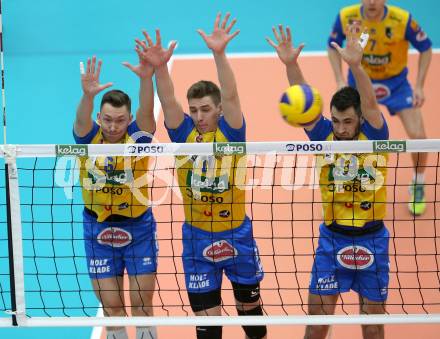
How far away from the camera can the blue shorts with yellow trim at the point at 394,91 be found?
9.88 meters

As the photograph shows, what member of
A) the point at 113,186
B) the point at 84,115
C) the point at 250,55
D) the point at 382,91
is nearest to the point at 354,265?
the point at 113,186

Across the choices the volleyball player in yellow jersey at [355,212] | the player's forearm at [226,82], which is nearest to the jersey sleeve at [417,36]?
the volleyball player in yellow jersey at [355,212]

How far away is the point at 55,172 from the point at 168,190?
1.41 meters

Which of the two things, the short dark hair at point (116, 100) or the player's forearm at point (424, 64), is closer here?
the short dark hair at point (116, 100)

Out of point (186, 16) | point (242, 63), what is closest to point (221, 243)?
point (242, 63)

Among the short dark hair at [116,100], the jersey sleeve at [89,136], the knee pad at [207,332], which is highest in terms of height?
the short dark hair at [116,100]

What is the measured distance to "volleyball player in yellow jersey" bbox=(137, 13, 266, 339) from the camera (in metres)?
6.32

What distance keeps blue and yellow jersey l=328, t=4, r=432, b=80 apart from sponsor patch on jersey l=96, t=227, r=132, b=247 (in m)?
4.28

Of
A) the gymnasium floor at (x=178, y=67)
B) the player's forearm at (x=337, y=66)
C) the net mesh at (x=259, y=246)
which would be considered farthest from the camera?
the player's forearm at (x=337, y=66)

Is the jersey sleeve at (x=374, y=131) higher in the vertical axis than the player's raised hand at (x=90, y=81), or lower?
lower

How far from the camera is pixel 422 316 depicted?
19.7 feet

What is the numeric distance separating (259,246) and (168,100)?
3.02m

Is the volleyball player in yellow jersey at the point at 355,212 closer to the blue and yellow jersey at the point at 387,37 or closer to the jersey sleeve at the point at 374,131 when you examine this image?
the jersey sleeve at the point at 374,131

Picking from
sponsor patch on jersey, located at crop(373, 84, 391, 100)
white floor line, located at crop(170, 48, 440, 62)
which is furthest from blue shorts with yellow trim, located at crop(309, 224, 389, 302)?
white floor line, located at crop(170, 48, 440, 62)
